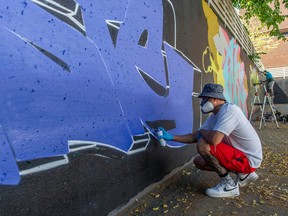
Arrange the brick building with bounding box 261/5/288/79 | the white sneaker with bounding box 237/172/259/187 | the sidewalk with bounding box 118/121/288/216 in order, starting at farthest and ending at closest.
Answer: the brick building with bounding box 261/5/288/79
the white sneaker with bounding box 237/172/259/187
the sidewalk with bounding box 118/121/288/216

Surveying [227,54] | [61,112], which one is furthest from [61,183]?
[227,54]

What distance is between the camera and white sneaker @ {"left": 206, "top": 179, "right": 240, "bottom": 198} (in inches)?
126

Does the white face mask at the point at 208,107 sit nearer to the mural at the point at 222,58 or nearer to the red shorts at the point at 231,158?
the red shorts at the point at 231,158

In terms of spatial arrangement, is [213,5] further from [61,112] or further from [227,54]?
[61,112]

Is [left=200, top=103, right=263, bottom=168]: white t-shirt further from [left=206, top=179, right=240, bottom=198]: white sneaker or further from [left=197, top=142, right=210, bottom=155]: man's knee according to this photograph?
[left=206, top=179, right=240, bottom=198]: white sneaker

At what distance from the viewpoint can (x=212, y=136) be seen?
127 inches

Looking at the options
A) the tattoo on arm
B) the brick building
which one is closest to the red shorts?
the tattoo on arm

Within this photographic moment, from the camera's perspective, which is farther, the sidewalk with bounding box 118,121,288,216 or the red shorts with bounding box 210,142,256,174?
the red shorts with bounding box 210,142,256,174

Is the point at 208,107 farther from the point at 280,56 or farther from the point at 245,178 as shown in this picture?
the point at 280,56

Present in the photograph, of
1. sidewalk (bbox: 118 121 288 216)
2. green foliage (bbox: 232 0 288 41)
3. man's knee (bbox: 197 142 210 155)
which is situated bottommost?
sidewalk (bbox: 118 121 288 216)

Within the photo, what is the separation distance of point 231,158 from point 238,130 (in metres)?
0.34

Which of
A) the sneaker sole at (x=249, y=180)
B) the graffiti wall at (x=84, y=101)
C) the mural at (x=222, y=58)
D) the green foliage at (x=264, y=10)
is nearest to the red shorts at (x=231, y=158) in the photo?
the sneaker sole at (x=249, y=180)

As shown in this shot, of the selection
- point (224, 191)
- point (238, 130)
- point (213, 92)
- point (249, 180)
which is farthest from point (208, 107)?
point (249, 180)

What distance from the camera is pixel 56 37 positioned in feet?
6.74
